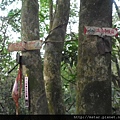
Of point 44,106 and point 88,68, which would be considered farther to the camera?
point 44,106

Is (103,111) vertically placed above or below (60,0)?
below

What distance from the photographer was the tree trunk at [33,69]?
6.87ft

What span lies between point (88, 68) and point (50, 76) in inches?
40.5

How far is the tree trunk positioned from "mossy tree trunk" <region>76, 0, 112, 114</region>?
57 cm

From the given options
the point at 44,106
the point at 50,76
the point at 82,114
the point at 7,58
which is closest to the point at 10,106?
the point at 7,58

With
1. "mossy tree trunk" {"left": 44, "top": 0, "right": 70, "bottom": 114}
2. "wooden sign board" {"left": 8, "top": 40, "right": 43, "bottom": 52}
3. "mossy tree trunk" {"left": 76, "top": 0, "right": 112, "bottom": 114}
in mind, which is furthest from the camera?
"mossy tree trunk" {"left": 44, "top": 0, "right": 70, "bottom": 114}

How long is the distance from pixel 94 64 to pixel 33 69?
719 millimetres

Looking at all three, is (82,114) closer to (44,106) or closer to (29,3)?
(44,106)

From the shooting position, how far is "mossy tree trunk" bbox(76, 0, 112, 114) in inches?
60.9

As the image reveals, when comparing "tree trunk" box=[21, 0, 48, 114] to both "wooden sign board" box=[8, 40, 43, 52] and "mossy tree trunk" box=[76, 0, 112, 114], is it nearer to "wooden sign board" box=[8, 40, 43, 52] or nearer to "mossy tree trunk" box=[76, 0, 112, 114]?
"wooden sign board" box=[8, 40, 43, 52]

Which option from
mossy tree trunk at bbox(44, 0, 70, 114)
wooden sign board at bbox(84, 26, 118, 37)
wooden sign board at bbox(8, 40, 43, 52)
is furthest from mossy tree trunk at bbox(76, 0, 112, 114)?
mossy tree trunk at bbox(44, 0, 70, 114)

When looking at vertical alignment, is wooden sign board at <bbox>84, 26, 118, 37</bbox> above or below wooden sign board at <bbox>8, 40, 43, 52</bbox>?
above

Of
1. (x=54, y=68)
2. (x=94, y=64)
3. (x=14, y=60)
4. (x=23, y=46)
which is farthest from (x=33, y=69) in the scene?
(x=14, y=60)

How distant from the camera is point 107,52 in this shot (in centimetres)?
164
